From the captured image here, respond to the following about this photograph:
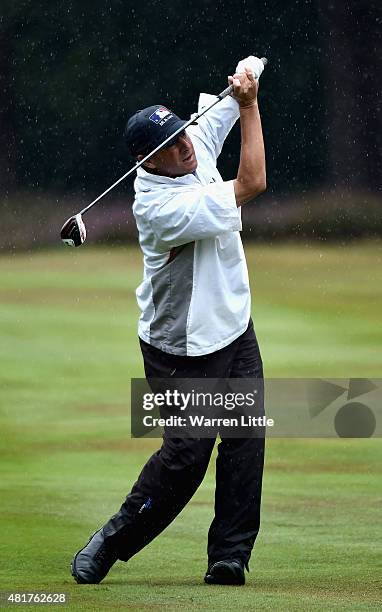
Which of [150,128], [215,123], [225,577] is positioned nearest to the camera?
[225,577]

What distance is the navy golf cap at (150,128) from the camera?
5047 mm

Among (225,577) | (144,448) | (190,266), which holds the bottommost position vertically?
(144,448)

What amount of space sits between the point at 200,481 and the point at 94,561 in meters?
0.43

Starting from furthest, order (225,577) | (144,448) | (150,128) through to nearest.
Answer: (144,448), (150,128), (225,577)

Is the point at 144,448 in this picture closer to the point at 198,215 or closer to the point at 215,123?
the point at 215,123

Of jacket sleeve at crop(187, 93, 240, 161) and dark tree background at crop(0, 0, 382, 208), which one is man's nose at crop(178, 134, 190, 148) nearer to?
jacket sleeve at crop(187, 93, 240, 161)

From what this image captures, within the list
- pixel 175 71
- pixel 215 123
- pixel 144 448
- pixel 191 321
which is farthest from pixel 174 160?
Answer: pixel 175 71

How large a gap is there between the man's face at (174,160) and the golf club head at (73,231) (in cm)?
29

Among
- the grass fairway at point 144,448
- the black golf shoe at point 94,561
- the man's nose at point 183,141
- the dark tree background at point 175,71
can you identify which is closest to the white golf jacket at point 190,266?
the man's nose at point 183,141

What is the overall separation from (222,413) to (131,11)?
12.7 m

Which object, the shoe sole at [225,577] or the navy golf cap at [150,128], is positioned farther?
the navy golf cap at [150,128]

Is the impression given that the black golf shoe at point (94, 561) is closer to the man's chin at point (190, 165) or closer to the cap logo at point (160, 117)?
the man's chin at point (190, 165)

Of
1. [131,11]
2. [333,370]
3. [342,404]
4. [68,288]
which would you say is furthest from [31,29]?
[342,404]

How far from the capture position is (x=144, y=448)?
8477 mm
